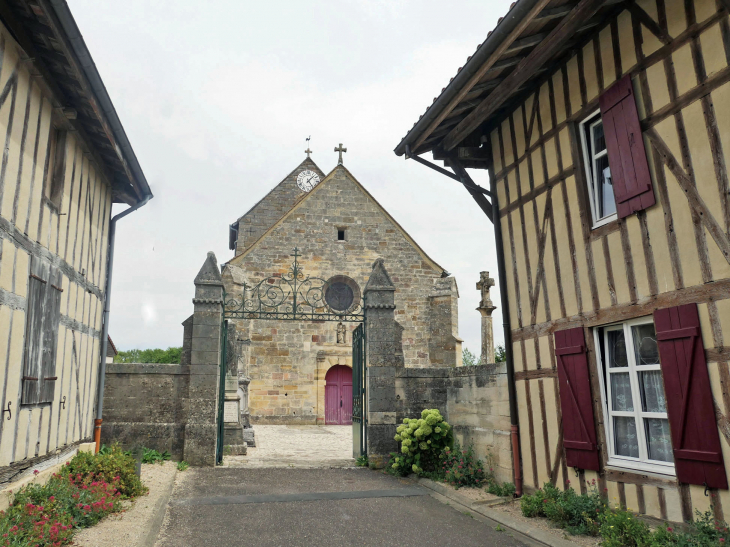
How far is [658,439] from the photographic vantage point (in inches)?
186

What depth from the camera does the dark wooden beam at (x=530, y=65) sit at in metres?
4.80

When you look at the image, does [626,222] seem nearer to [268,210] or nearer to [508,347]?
[508,347]

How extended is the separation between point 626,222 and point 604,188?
0.61 metres

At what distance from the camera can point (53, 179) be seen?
244 inches

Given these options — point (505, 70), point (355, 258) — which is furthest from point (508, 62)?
point (355, 258)

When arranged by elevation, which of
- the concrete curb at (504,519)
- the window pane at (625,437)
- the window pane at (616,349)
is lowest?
the concrete curb at (504,519)

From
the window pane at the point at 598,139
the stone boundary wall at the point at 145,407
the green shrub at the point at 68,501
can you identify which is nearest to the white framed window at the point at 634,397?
the window pane at the point at 598,139

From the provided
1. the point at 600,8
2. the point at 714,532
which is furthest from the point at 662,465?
the point at 600,8

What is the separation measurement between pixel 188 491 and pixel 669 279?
18.8 feet

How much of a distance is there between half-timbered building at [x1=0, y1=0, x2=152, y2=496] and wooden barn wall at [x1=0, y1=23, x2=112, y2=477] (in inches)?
0.4

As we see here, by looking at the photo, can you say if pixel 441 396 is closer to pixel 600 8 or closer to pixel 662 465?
pixel 662 465

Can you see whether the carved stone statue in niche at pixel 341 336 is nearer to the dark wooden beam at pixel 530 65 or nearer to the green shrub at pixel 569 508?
the dark wooden beam at pixel 530 65

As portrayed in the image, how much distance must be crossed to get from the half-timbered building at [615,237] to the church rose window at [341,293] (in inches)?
436

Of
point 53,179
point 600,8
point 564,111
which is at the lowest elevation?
point 53,179
